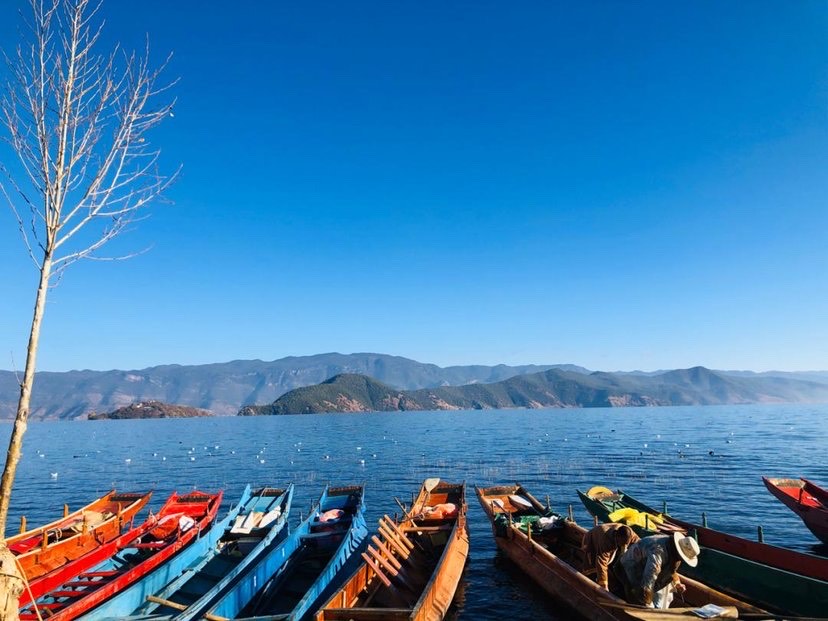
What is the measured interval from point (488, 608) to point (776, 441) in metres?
82.5

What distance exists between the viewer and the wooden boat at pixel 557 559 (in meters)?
11.5

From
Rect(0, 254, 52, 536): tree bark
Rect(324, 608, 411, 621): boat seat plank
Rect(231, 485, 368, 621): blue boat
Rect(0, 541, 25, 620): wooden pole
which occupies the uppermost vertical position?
Rect(0, 254, 52, 536): tree bark

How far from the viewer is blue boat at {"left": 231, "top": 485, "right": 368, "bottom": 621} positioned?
14508 mm

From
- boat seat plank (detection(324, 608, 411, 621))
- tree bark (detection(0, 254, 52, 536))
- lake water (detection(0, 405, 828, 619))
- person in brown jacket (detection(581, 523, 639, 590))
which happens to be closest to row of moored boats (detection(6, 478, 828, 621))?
boat seat plank (detection(324, 608, 411, 621))

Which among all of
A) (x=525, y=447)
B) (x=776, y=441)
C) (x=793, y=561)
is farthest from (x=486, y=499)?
(x=776, y=441)

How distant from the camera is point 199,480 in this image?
2050 inches

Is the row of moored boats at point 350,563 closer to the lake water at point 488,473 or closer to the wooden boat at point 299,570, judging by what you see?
the wooden boat at point 299,570

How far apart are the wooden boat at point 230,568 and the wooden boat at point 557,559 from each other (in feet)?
31.4

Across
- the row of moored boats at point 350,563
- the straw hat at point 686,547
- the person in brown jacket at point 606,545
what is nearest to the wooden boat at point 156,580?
the row of moored boats at point 350,563

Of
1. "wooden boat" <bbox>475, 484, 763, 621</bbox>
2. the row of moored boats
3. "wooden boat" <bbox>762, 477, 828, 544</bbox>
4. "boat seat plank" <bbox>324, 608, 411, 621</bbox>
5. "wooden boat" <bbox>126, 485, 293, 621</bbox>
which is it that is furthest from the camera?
"wooden boat" <bbox>762, 477, 828, 544</bbox>

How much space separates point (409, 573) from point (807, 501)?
871 inches

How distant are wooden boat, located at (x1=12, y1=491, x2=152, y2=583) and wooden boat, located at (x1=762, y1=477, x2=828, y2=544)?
3264cm

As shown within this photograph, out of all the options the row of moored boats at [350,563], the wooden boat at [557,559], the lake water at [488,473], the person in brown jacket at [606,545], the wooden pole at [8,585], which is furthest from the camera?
the lake water at [488,473]

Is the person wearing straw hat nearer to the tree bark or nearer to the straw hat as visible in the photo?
the straw hat
